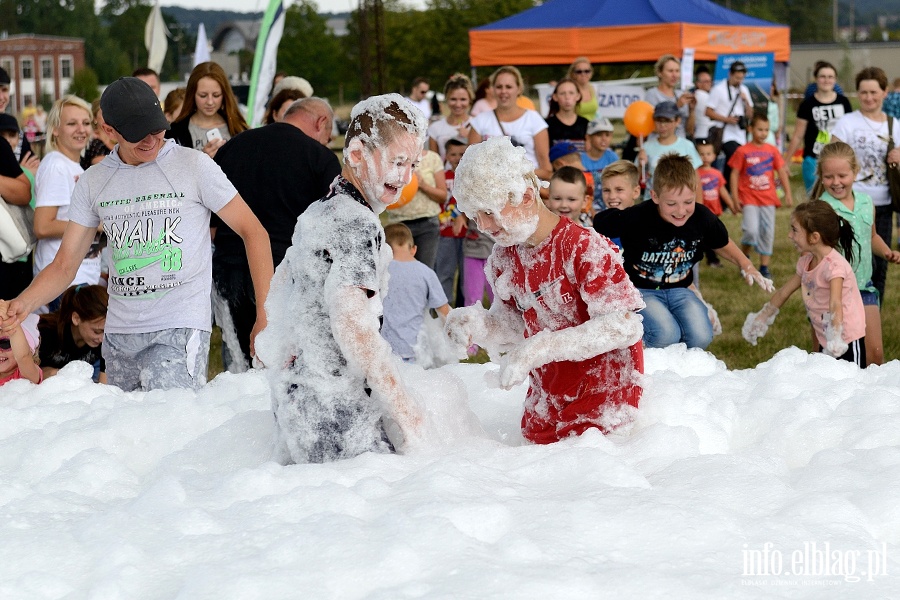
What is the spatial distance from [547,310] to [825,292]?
290 cm

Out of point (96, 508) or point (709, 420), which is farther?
point (709, 420)

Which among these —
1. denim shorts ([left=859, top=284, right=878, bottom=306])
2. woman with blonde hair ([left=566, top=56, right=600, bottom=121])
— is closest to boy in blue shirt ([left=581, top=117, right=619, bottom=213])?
woman with blonde hair ([left=566, top=56, right=600, bottom=121])

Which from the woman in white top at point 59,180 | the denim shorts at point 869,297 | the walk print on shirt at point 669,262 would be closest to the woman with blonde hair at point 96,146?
the woman in white top at point 59,180

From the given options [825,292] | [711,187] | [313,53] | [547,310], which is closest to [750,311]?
[711,187]

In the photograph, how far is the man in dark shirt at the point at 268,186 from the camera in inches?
224

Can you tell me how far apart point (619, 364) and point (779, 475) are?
70cm

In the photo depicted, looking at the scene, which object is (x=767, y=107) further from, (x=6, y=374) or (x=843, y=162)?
(x=6, y=374)

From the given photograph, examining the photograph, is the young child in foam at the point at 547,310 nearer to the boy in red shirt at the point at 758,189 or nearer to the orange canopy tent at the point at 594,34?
the boy in red shirt at the point at 758,189

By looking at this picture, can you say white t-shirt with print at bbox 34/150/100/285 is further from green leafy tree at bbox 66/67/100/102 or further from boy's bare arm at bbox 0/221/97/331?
green leafy tree at bbox 66/67/100/102

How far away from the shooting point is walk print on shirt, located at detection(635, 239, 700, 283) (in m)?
6.09

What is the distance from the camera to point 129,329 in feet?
14.7

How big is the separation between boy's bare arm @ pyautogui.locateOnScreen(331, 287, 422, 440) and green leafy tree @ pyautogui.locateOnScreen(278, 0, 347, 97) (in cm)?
5971

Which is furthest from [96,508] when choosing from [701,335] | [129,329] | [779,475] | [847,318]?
[847,318]

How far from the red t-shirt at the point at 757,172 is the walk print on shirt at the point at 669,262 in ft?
15.2
